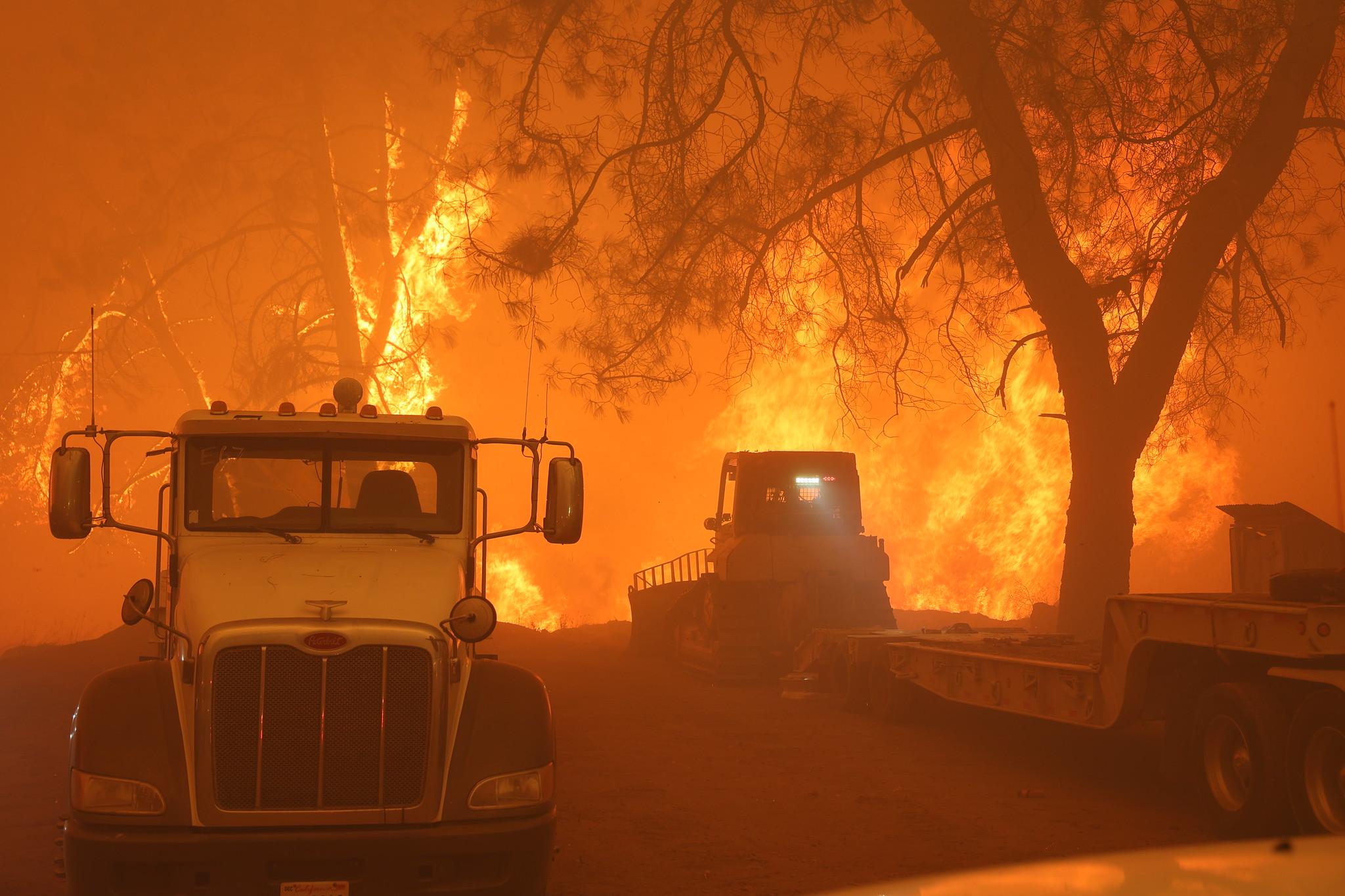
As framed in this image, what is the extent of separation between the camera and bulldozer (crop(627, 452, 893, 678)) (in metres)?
18.0

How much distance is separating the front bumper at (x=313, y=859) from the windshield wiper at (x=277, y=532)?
1623 millimetres

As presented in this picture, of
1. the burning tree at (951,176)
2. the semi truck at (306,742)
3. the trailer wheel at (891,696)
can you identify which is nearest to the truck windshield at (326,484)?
the semi truck at (306,742)

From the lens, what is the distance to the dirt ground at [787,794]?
712cm

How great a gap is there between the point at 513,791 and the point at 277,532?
200 cm

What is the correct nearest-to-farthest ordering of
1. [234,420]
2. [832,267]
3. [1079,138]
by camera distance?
[234,420], [1079,138], [832,267]

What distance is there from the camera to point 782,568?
1828 centimetres

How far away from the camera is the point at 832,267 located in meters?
16.9

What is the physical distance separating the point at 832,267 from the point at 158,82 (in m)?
24.4

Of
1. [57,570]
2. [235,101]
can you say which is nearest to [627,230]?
[235,101]

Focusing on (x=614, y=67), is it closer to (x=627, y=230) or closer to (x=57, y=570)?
(x=627, y=230)

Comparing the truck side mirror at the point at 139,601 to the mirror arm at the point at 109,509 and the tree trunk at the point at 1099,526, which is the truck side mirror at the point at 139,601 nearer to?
the mirror arm at the point at 109,509

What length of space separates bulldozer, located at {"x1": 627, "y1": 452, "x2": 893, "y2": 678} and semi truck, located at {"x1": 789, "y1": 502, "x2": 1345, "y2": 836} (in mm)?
5696

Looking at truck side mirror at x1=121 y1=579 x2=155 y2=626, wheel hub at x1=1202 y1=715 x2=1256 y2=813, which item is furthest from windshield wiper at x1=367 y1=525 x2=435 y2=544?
wheel hub at x1=1202 y1=715 x2=1256 y2=813

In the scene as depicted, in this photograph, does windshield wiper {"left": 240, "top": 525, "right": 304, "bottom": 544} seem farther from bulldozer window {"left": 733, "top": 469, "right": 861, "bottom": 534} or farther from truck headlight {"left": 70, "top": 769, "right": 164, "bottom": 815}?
bulldozer window {"left": 733, "top": 469, "right": 861, "bottom": 534}
